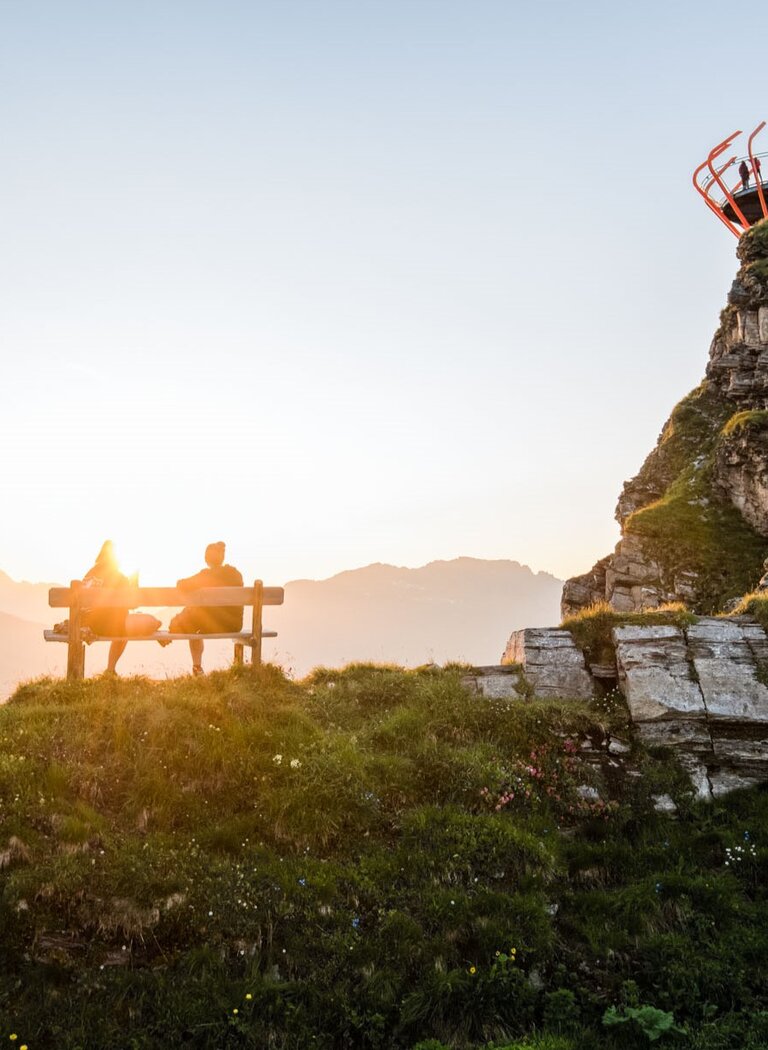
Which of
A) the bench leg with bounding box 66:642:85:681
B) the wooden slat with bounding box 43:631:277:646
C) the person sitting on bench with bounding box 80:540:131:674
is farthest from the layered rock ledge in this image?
the bench leg with bounding box 66:642:85:681

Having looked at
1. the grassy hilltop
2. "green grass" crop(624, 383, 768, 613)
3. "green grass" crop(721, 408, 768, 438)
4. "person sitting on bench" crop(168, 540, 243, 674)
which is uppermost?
"green grass" crop(721, 408, 768, 438)

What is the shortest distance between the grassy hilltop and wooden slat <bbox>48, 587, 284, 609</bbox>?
5.59 feet

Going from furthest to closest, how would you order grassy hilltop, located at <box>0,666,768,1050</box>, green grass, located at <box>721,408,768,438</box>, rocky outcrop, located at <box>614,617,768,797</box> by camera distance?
green grass, located at <box>721,408,768,438</box> → rocky outcrop, located at <box>614,617,768,797</box> → grassy hilltop, located at <box>0,666,768,1050</box>

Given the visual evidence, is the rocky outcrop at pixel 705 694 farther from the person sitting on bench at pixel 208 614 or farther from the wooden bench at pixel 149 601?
the person sitting on bench at pixel 208 614

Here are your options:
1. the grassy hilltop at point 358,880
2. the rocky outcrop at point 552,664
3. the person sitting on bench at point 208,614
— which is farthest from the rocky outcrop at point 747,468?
the person sitting on bench at point 208,614

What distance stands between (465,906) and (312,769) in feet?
10.6

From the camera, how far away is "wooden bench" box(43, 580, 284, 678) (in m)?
13.8

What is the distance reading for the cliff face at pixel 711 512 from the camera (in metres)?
29.4

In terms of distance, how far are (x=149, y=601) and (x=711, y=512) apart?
2675 centimetres

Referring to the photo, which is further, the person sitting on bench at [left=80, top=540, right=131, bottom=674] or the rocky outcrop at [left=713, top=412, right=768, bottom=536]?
the rocky outcrop at [left=713, top=412, right=768, bottom=536]

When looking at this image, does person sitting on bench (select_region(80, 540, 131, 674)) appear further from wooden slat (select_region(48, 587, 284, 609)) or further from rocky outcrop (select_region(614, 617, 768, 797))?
rocky outcrop (select_region(614, 617, 768, 797))

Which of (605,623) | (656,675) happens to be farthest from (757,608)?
(656,675)

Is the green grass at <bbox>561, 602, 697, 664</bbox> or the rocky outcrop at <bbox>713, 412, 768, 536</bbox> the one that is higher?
the rocky outcrop at <bbox>713, 412, 768, 536</bbox>

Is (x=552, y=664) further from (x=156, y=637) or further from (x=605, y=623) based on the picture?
(x=156, y=637)
